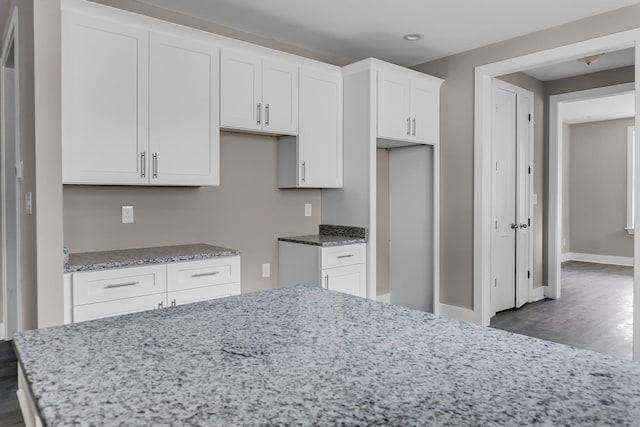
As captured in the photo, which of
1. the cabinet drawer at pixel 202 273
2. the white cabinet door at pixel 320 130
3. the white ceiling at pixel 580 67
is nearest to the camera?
the cabinet drawer at pixel 202 273

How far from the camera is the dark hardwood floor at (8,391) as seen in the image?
2424 mm

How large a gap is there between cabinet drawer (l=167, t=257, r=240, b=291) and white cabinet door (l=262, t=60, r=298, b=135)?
1141mm

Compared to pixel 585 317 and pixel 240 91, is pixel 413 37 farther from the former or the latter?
pixel 585 317

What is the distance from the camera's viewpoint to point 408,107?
167 inches

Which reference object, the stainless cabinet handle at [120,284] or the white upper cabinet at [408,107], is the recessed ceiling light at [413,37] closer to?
the white upper cabinet at [408,107]

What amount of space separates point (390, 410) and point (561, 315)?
15.4ft

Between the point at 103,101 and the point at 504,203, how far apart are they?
13.1 feet

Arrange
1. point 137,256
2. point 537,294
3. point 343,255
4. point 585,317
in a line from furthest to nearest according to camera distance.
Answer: point 537,294 → point 585,317 → point 343,255 → point 137,256

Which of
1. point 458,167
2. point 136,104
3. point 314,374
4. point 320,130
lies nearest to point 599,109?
point 458,167

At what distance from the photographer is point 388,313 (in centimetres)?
135

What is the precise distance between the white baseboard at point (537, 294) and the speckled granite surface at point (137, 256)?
386 cm

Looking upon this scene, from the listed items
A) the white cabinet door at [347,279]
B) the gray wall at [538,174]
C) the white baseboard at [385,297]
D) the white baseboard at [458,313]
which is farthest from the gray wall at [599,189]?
the white cabinet door at [347,279]

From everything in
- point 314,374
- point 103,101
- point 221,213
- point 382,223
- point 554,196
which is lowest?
point 314,374

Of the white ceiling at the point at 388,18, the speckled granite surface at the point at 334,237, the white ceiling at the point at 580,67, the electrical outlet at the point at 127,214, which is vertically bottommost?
the speckled granite surface at the point at 334,237
